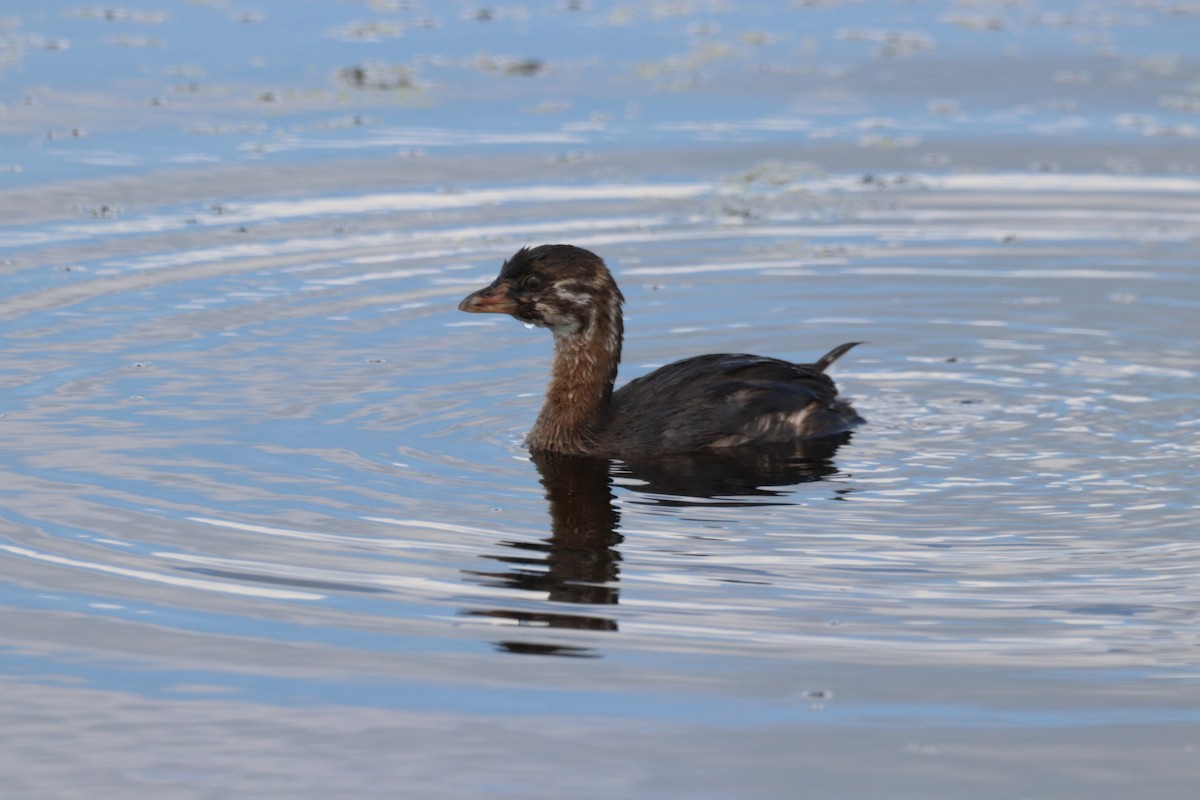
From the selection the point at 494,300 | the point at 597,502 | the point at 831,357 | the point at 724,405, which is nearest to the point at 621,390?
the point at 724,405

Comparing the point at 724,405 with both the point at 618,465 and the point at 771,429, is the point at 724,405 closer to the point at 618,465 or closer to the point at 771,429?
the point at 771,429

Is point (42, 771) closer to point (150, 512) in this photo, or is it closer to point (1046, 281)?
point (150, 512)

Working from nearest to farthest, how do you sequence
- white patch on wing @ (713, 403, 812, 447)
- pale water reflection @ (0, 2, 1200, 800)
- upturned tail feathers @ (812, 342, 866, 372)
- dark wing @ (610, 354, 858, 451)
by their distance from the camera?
pale water reflection @ (0, 2, 1200, 800) → dark wing @ (610, 354, 858, 451) → white patch on wing @ (713, 403, 812, 447) → upturned tail feathers @ (812, 342, 866, 372)

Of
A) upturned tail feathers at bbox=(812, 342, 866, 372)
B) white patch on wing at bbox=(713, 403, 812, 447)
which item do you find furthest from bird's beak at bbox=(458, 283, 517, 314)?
upturned tail feathers at bbox=(812, 342, 866, 372)

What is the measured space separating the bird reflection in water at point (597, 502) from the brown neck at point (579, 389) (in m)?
0.11

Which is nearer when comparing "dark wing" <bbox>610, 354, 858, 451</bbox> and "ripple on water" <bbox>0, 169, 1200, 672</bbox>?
"ripple on water" <bbox>0, 169, 1200, 672</bbox>

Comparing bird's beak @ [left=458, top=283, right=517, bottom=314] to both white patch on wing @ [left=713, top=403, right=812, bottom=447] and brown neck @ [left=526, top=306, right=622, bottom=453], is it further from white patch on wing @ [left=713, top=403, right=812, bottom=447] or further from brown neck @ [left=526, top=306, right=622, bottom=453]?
white patch on wing @ [left=713, top=403, right=812, bottom=447]

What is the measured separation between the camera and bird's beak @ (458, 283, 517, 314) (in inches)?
383

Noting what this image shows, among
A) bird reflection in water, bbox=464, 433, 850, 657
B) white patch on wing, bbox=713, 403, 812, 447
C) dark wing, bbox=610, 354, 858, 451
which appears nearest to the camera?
bird reflection in water, bbox=464, 433, 850, 657

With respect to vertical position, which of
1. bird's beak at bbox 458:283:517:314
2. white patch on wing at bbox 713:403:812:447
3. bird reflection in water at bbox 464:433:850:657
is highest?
bird's beak at bbox 458:283:517:314

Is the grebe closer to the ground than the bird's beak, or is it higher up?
closer to the ground

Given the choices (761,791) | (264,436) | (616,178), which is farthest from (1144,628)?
(616,178)

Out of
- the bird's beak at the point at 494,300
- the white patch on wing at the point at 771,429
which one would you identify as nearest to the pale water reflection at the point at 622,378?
the white patch on wing at the point at 771,429

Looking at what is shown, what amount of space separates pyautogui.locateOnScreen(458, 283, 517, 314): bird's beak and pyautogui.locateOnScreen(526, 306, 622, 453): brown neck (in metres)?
0.32
